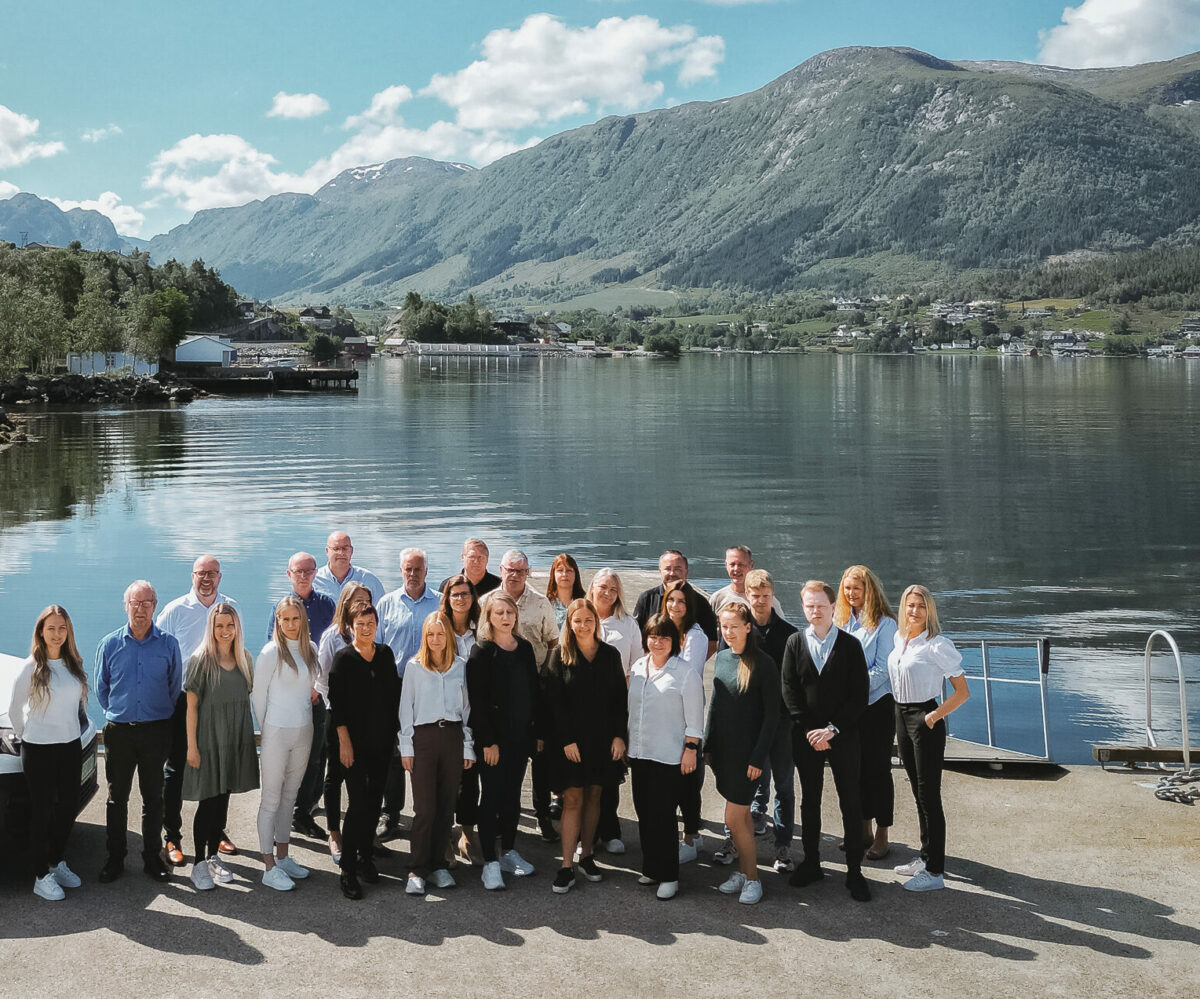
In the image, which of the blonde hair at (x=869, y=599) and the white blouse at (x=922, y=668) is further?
the blonde hair at (x=869, y=599)

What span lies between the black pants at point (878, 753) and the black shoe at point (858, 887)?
0.72 meters

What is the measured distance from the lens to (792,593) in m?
26.8

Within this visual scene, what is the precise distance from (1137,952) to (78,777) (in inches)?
249

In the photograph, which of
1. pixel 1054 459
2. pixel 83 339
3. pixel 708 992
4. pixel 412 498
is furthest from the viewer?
pixel 83 339

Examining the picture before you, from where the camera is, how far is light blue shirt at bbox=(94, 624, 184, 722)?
7461 millimetres

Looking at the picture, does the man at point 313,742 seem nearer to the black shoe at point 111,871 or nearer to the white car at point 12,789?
the black shoe at point 111,871

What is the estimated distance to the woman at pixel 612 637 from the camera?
8047 millimetres

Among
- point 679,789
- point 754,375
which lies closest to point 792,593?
point 679,789

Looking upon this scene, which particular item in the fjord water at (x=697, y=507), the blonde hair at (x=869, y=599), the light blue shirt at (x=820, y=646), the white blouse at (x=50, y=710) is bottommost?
the fjord water at (x=697, y=507)

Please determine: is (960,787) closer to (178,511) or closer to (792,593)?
(792,593)

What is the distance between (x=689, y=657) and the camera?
759cm

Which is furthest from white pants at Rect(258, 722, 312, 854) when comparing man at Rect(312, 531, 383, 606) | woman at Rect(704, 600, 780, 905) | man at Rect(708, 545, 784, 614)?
man at Rect(708, 545, 784, 614)

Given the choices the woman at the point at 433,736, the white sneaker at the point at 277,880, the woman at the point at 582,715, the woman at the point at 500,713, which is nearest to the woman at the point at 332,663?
the white sneaker at the point at 277,880

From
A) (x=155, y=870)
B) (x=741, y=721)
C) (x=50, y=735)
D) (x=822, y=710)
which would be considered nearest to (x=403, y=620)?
(x=155, y=870)
